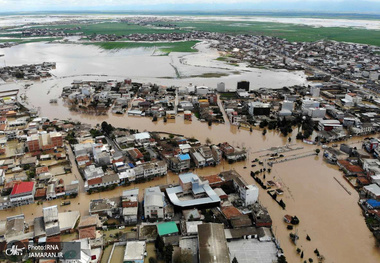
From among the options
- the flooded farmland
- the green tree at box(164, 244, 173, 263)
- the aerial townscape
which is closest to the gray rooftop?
the aerial townscape

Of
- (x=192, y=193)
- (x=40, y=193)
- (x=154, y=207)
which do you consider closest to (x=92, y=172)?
(x=40, y=193)

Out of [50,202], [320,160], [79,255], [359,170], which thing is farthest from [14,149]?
[359,170]

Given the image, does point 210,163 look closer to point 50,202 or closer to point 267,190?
point 267,190

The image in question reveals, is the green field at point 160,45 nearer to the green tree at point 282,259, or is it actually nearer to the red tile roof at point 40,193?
the red tile roof at point 40,193

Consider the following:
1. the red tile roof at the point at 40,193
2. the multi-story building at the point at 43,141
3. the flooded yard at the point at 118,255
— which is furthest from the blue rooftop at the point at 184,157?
the multi-story building at the point at 43,141

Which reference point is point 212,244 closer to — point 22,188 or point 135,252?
point 135,252
